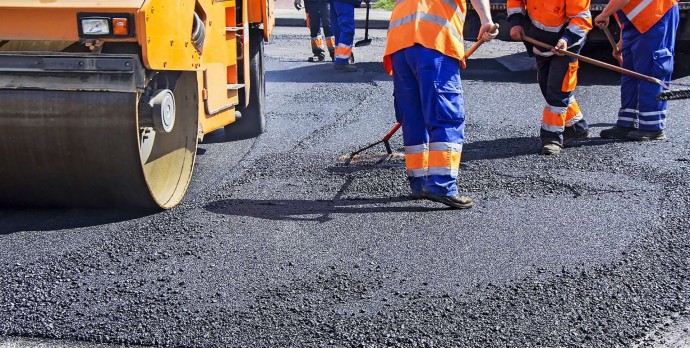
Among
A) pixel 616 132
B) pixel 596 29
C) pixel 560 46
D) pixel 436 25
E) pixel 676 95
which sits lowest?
pixel 616 132

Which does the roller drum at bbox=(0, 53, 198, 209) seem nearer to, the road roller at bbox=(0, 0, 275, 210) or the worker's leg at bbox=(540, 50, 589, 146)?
the road roller at bbox=(0, 0, 275, 210)

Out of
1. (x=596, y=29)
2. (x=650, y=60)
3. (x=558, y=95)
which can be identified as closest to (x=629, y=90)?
(x=650, y=60)

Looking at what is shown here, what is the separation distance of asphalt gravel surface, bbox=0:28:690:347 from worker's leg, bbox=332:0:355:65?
3779mm

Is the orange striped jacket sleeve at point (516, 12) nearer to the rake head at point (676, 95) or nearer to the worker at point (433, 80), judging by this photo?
the rake head at point (676, 95)

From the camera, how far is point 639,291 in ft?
12.0

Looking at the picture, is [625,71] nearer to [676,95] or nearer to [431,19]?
[676,95]

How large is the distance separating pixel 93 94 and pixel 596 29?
6.30 m

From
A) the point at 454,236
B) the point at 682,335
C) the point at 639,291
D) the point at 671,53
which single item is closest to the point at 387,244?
the point at 454,236

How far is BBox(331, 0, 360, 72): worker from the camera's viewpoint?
33.0ft

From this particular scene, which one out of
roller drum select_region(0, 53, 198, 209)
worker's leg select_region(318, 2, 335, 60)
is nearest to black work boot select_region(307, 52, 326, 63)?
worker's leg select_region(318, 2, 335, 60)

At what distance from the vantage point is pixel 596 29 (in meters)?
9.04

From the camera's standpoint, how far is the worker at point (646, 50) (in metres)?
6.43

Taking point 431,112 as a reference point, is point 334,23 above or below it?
below

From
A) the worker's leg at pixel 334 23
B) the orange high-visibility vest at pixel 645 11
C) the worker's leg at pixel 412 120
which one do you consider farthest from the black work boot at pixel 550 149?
the worker's leg at pixel 334 23
